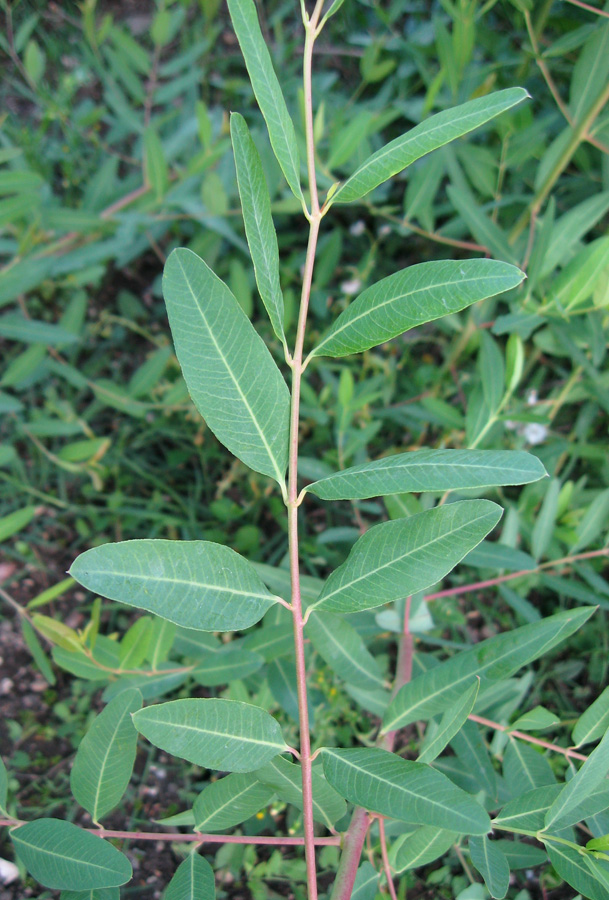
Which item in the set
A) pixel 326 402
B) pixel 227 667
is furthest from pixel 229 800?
pixel 326 402

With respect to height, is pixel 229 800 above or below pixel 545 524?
below

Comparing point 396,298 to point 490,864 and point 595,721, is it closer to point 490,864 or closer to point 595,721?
point 595,721

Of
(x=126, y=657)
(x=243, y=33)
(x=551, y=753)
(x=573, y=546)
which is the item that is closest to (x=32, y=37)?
(x=243, y=33)

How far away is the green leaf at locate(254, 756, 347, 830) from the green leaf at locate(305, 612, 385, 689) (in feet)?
0.64

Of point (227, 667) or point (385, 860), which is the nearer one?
point (385, 860)

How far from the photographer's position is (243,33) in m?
0.66

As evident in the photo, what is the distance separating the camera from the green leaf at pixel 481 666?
808 millimetres

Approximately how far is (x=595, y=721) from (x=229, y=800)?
1.48 ft

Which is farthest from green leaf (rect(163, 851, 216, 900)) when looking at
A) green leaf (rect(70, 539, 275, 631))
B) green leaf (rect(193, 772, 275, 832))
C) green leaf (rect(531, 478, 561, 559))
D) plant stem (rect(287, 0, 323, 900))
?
green leaf (rect(531, 478, 561, 559))

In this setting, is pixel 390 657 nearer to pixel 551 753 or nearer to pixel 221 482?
pixel 551 753

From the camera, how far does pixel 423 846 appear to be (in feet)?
2.71

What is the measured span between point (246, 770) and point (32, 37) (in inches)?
96.2

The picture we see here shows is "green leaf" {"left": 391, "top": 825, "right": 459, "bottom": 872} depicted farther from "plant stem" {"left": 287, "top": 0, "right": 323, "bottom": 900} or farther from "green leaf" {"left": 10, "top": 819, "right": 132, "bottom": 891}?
"green leaf" {"left": 10, "top": 819, "right": 132, "bottom": 891}

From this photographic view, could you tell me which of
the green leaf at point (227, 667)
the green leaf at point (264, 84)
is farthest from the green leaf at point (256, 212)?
the green leaf at point (227, 667)
